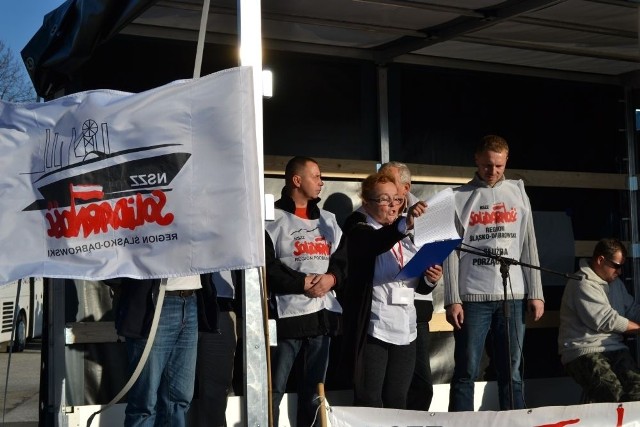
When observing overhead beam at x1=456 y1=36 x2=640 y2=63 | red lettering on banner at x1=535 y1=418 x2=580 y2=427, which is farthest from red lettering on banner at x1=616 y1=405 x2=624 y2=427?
overhead beam at x1=456 y1=36 x2=640 y2=63

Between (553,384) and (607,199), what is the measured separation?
1672 millimetres

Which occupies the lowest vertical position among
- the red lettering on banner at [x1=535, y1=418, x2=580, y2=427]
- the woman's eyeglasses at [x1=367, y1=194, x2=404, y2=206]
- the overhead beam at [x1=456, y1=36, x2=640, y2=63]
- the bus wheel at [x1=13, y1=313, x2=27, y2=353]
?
the bus wheel at [x1=13, y1=313, x2=27, y2=353]

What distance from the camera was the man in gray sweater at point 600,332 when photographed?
24.1 ft

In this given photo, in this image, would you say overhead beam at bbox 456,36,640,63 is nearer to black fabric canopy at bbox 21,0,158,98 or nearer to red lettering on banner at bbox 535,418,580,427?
black fabric canopy at bbox 21,0,158,98

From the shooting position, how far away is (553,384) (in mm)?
8547

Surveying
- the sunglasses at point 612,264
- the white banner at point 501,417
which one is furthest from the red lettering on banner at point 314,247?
the sunglasses at point 612,264

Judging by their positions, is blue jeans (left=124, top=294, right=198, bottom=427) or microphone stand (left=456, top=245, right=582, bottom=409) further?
microphone stand (left=456, top=245, right=582, bottom=409)

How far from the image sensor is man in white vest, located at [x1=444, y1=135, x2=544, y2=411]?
7.09 meters

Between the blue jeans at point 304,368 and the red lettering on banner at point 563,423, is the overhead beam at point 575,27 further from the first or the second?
the red lettering on banner at point 563,423

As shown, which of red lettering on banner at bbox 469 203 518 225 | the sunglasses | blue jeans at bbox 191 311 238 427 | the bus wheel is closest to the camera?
blue jeans at bbox 191 311 238 427

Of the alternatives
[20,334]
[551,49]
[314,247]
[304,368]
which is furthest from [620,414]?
[20,334]

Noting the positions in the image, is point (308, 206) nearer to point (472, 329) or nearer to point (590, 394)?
point (472, 329)

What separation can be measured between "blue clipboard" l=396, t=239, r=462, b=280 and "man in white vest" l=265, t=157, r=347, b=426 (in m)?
0.55

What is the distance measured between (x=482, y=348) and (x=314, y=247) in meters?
1.39
